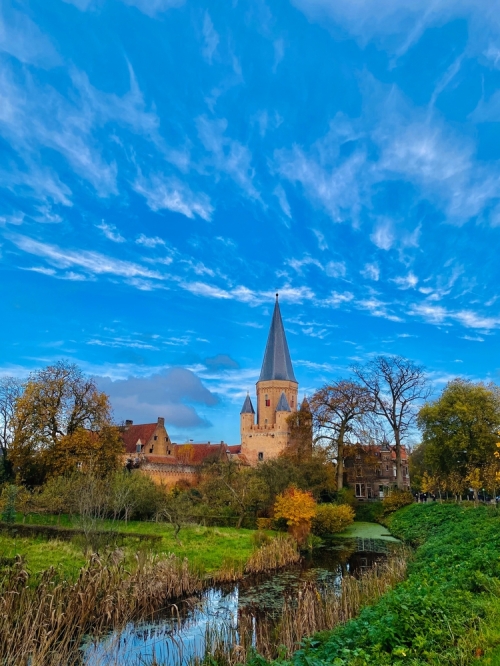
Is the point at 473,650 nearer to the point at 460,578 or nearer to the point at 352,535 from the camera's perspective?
the point at 460,578

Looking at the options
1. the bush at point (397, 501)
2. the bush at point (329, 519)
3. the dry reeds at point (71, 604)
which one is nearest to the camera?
the dry reeds at point (71, 604)

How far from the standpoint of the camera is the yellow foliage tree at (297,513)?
1087 inches

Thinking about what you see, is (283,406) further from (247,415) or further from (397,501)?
(397,501)

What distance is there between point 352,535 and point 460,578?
75.2 ft

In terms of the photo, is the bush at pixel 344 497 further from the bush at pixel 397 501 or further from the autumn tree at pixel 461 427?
the autumn tree at pixel 461 427

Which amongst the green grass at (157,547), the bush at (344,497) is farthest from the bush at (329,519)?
the bush at (344,497)

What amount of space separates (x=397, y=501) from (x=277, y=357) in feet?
115

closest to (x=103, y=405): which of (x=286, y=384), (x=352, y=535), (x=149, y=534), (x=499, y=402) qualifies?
(x=149, y=534)

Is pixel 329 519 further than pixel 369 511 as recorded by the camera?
No

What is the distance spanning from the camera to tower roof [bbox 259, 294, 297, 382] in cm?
6981

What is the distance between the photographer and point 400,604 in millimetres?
8469

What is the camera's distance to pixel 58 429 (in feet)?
114

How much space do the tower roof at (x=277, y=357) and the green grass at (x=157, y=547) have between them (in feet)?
136

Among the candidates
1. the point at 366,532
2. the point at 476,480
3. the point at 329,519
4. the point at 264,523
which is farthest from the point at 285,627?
the point at 366,532
